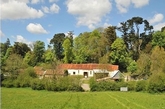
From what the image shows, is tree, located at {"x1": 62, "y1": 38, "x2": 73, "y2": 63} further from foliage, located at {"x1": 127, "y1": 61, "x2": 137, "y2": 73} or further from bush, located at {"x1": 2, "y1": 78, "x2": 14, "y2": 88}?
bush, located at {"x1": 2, "y1": 78, "x2": 14, "y2": 88}

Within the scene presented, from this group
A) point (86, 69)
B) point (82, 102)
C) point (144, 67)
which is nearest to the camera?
point (82, 102)

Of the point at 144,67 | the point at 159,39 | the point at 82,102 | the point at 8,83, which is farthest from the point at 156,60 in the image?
the point at 82,102

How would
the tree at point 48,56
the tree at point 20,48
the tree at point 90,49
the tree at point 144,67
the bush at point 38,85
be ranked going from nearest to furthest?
the bush at point 38,85, the tree at point 144,67, the tree at point 90,49, the tree at point 48,56, the tree at point 20,48

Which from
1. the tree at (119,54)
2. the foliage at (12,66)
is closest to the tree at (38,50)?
the tree at (119,54)

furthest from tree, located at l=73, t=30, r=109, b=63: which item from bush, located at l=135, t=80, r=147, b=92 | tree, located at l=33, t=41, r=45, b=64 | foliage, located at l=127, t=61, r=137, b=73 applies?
bush, located at l=135, t=80, r=147, b=92

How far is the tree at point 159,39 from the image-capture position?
76.4m

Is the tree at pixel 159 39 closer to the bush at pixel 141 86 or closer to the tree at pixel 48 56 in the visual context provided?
the bush at pixel 141 86

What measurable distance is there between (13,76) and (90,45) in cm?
3329

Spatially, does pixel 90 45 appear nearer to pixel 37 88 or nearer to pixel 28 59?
pixel 28 59

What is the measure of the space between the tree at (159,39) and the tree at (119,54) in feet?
33.1

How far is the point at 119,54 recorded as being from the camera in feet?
250

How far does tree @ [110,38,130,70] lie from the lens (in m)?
75.6

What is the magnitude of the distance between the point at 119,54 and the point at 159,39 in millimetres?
13635

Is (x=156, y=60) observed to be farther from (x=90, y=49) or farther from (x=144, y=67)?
(x=90, y=49)
